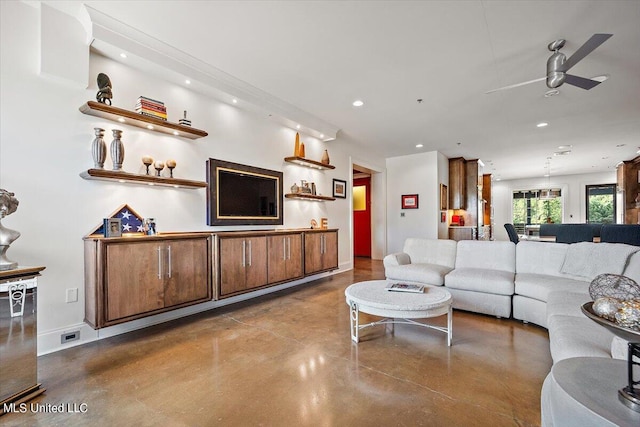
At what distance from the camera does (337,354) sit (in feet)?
7.61

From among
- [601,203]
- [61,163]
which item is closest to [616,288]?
[61,163]

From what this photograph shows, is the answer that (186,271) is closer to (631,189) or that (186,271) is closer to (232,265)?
(232,265)

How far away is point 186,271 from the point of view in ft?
9.72

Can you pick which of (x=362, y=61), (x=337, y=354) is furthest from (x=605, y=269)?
(x=362, y=61)

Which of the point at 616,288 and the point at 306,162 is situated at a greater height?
the point at 306,162

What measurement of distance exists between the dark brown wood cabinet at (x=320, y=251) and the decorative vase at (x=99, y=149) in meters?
2.75

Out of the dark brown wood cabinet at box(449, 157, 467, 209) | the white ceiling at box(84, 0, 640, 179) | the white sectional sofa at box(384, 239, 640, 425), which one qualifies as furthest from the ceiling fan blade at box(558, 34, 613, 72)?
the dark brown wood cabinet at box(449, 157, 467, 209)

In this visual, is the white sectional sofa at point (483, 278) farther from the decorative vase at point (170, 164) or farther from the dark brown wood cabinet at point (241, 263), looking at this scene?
the decorative vase at point (170, 164)

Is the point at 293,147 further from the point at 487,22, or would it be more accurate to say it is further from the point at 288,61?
the point at 487,22

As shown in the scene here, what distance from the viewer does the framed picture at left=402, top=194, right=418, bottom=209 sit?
7309 mm

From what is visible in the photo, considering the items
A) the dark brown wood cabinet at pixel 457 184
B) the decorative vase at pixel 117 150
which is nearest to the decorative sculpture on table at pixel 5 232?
the decorative vase at pixel 117 150

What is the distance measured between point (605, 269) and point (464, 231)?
5347 millimetres

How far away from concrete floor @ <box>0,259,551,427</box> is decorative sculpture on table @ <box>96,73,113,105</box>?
7.36ft

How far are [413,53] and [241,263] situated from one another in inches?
120
